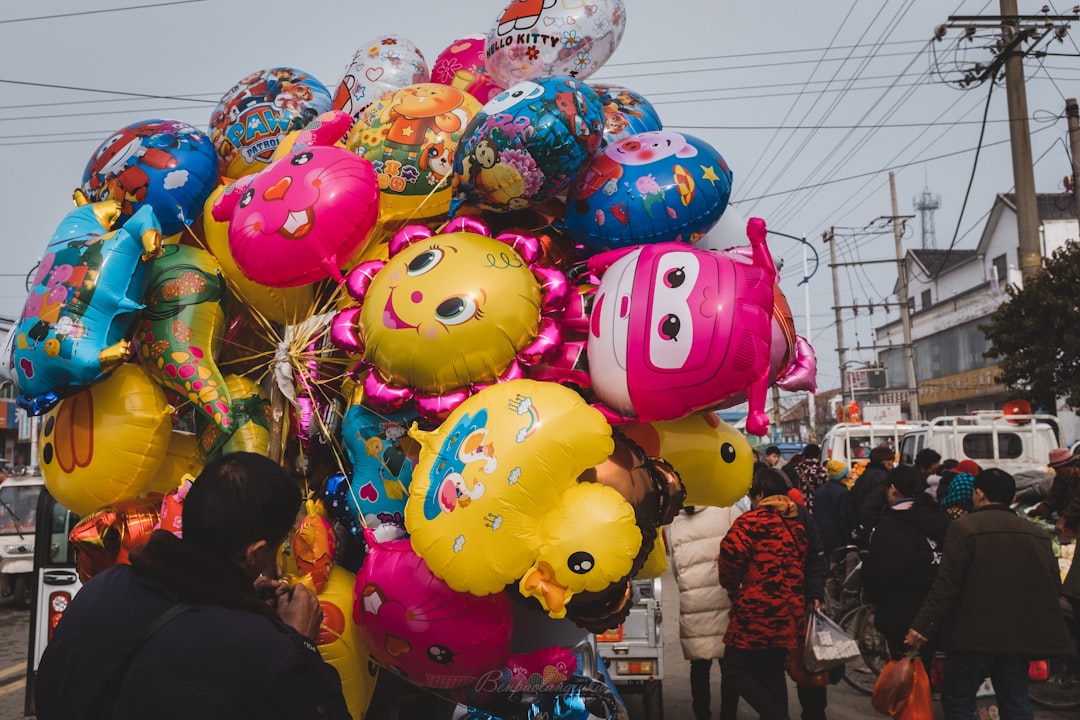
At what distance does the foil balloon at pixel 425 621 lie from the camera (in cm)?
313

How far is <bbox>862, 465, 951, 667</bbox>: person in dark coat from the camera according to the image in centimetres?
578

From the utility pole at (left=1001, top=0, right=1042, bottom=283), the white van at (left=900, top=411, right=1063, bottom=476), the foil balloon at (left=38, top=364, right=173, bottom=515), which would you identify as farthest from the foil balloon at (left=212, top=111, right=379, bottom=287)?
the white van at (left=900, top=411, right=1063, bottom=476)

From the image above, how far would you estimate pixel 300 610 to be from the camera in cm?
234

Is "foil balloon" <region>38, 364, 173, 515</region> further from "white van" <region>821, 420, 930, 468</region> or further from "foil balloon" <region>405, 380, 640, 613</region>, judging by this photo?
"white van" <region>821, 420, 930, 468</region>

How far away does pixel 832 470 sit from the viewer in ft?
36.5

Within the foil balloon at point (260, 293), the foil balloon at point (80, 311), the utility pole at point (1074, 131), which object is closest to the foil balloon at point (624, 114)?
the foil balloon at point (260, 293)

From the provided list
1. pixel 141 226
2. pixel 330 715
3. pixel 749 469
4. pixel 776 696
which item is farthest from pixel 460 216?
pixel 776 696

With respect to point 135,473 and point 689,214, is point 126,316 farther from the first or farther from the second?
point 689,214

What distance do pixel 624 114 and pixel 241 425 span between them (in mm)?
2158

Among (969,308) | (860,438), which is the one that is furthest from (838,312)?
(860,438)

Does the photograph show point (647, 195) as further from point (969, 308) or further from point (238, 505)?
point (969, 308)

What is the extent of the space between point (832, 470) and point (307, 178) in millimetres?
8875

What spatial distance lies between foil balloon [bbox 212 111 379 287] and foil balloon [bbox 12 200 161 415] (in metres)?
0.38

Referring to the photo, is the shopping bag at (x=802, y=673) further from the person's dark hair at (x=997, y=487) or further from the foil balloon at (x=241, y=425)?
the foil balloon at (x=241, y=425)
